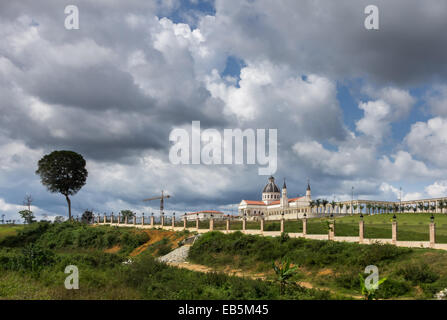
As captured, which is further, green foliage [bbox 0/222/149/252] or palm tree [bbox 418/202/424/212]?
palm tree [bbox 418/202/424/212]

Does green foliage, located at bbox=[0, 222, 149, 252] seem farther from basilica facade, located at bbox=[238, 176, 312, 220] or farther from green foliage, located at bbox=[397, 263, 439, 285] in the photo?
basilica facade, located at bbox=[238, 176, 312, 220]

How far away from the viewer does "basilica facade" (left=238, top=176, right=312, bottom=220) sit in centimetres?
11350

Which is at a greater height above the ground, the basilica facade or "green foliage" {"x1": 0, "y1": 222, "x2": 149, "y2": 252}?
the basilica facade

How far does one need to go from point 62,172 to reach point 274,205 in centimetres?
7777

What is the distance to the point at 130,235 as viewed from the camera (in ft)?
162

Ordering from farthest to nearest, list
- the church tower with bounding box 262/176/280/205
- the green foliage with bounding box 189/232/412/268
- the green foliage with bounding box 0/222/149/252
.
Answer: the church tower with bounding box 262/176/280/205
the green foliage with bounding box 0/222/149/252
the green foliage with bounding box 189/232/412/268

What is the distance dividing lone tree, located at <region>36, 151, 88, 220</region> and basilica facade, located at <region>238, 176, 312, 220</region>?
50.6 m

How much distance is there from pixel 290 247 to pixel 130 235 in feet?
81.4

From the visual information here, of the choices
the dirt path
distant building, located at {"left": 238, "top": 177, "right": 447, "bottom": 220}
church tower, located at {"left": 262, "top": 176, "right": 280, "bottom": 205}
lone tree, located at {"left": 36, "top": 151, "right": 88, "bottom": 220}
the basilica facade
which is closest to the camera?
the dirt path

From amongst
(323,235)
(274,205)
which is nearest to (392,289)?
(323,235)

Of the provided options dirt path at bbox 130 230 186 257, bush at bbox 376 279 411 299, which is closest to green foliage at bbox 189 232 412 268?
bush at bbox 376 279 411 299

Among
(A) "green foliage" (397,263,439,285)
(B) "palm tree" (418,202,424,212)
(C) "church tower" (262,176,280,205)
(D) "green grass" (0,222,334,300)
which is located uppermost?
(C) "church tower" (262,176,280,205)

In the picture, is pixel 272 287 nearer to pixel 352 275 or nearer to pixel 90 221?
pixel 352 275

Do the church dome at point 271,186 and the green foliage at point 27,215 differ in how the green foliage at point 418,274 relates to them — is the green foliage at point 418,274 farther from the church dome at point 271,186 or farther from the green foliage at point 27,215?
the church dome at point 271,186
